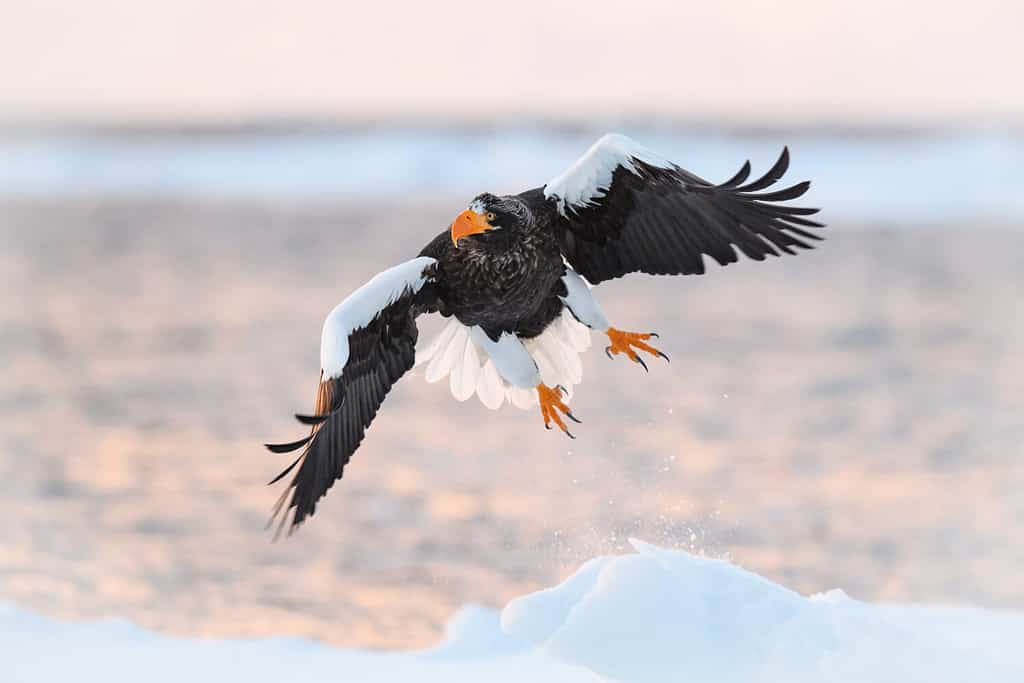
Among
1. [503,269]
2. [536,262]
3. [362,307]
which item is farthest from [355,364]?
[536,262]

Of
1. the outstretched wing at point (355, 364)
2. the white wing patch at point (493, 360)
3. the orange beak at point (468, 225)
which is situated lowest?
the outstretched wing at point (355, 364)

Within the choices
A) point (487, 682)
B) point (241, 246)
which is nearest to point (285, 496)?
point (487, 682)

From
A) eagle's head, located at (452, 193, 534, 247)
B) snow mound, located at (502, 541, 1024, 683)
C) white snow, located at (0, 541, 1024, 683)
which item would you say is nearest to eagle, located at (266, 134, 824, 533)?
eagle's head, located at (452, 193, 534, 247)

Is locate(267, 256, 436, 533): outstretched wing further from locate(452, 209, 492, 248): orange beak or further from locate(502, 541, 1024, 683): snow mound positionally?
locate(502, 541, 1024, 683): snow mound

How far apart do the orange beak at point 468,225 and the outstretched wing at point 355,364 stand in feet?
0.77

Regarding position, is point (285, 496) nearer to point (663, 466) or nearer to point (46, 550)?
point (46, 550)

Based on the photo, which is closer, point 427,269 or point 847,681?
point 847,681

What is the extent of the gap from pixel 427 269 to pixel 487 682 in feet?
4.43

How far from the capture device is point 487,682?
4.11 meters

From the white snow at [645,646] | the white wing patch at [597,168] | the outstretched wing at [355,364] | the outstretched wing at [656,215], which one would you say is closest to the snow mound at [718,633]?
the white snow at [645,646]

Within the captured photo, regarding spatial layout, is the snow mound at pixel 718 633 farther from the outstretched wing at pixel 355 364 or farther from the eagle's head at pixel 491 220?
the eagle's head at pixel 491 220

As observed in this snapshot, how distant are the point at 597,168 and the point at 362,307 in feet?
2.97

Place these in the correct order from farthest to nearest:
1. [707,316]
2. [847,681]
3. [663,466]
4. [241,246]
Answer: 1. [241,246]
2. [707,316]
3. [663,466]
4. [847,681]

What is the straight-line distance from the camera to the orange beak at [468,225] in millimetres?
4086
